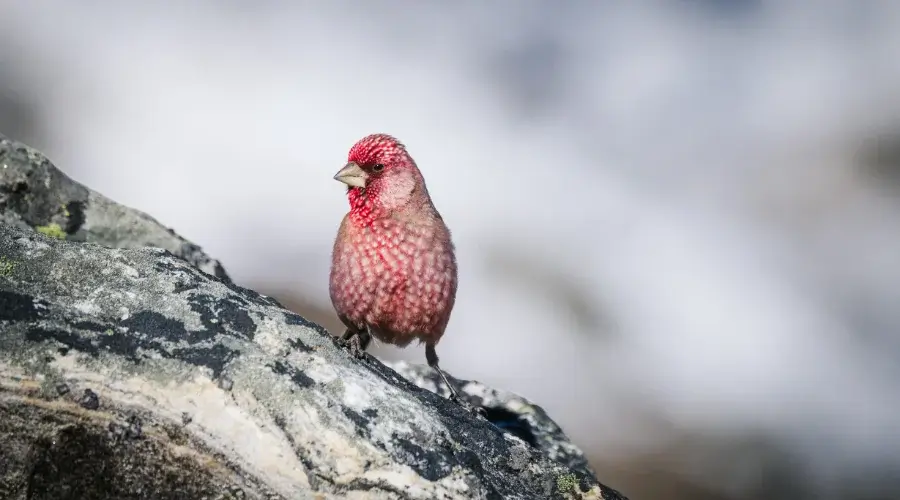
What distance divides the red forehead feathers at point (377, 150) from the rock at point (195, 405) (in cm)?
114

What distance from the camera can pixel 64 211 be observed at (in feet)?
16.8

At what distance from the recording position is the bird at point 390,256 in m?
4.31

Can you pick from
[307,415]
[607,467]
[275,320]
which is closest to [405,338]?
[275,320]

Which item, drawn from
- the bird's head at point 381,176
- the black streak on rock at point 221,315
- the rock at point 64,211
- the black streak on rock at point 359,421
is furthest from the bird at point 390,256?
the rock at point 64,211

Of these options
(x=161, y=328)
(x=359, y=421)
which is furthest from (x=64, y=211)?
(x=359, y=421)

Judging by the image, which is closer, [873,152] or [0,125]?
[0,125]

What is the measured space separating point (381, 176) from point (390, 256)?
489 millimetres

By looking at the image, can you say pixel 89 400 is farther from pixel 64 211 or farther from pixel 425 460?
pixel 64 211

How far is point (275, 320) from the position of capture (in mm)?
3518

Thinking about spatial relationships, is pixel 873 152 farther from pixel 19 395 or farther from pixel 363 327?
pixel 19 395

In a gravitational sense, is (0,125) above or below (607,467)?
above

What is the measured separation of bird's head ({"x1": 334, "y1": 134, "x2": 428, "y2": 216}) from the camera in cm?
446

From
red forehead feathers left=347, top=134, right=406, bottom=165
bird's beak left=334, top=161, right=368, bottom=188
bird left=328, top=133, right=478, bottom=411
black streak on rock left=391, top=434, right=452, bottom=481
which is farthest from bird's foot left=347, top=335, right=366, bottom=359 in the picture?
red forehead feathers left=347, top=134, right=406, bottom=165

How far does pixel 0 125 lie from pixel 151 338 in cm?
861
